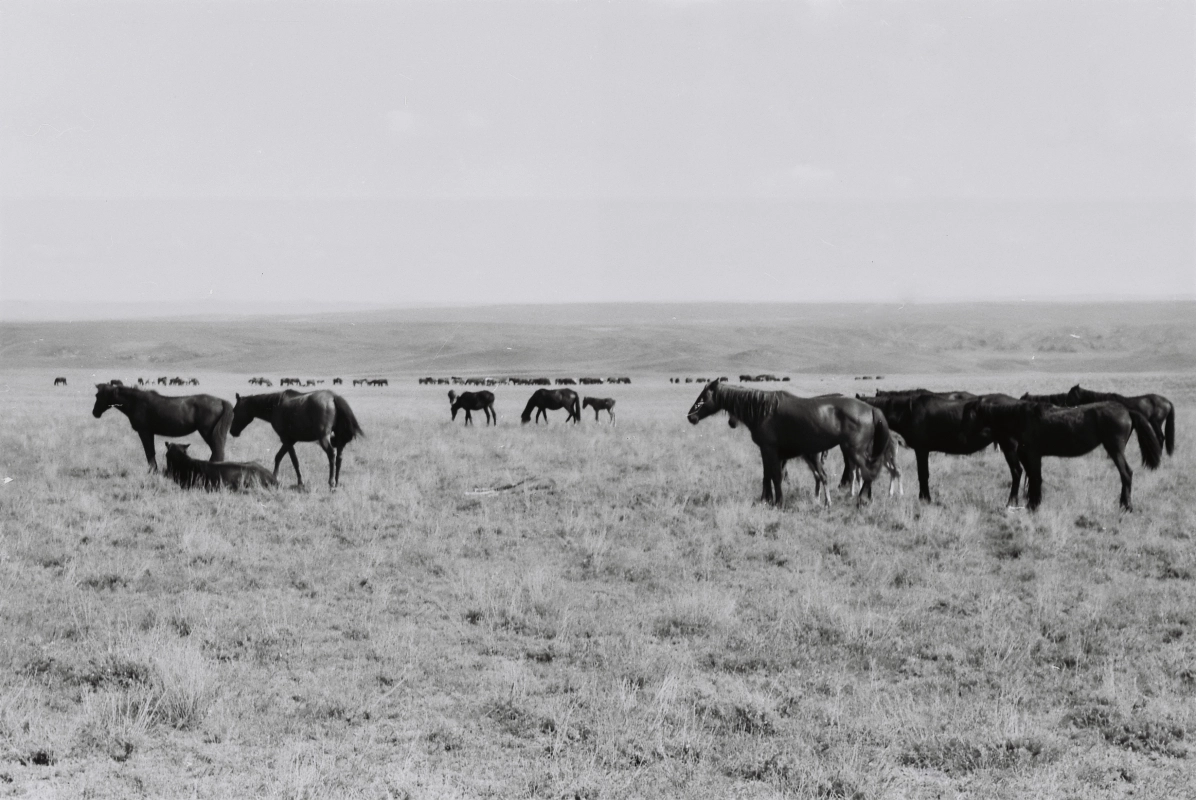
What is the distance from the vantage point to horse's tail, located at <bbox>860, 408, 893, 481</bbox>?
42.9 feet

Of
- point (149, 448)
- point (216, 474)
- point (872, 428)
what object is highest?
point (872, 428)

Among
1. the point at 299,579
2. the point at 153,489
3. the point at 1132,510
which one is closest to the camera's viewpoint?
the point at 299,579

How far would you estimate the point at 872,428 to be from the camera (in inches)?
520

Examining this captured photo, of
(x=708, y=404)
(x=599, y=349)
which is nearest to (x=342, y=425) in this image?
(x=708, y=404)

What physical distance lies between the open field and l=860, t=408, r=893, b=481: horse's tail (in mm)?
615

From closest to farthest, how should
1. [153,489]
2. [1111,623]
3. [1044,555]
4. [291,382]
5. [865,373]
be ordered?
[1111,623], [1044,555], [153,489], [291,382], [865,373]

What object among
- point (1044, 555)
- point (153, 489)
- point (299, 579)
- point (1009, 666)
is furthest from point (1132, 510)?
point (153, 489)

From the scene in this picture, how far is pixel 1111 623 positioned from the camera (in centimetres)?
796

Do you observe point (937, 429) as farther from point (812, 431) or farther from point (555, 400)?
point (555, 400)

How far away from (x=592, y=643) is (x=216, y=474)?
8.50 m

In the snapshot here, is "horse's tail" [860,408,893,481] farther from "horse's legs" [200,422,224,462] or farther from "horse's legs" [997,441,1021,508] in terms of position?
"horse's legs" [200,422,224,462]

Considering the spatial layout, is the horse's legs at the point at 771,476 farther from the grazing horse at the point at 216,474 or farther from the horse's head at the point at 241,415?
the horse's head at the point at 241,415

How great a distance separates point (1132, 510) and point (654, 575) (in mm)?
7088

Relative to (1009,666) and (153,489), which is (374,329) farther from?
(1009,666)
